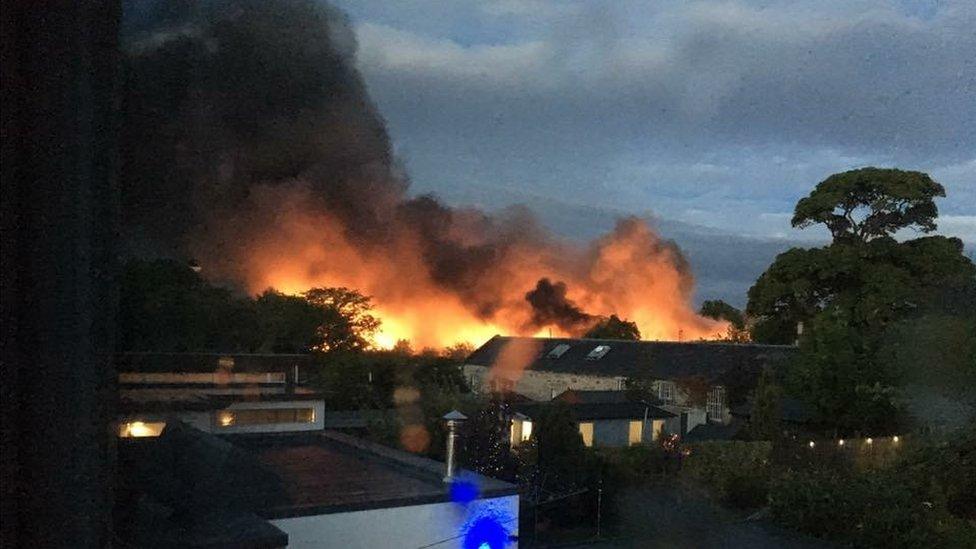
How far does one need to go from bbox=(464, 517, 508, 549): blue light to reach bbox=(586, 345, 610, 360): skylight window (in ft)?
31.1

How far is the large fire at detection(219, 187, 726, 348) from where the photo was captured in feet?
29.2

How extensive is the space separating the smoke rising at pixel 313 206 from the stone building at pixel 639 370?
3.75 ft

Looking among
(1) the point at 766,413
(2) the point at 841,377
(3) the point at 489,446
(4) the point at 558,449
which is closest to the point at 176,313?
(3) the point at 489,446

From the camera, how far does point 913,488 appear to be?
5.05 m

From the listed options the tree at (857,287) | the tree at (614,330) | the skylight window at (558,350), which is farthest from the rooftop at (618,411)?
the tree at (614,330)

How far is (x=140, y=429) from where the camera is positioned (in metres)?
0.52

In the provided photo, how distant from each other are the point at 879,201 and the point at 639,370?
27.2ft

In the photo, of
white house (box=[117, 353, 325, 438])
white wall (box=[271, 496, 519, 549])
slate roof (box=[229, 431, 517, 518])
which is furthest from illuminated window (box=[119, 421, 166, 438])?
white wall (box=[271, 496, 519, 549])

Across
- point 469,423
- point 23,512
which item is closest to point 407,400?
point 469,423

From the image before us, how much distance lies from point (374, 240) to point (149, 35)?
10.2 m

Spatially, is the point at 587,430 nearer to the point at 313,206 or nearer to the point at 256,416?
the point at 313,206

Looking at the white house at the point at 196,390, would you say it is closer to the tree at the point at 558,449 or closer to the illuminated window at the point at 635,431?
the tree at the point at 558,449

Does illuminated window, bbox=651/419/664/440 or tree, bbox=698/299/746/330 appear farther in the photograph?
tree, bbox=698/299/746/330

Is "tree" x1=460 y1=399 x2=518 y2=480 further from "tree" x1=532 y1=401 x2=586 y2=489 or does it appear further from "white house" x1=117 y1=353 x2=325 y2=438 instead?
"white house" x1=117 y1=353 x2=325 y2=438
